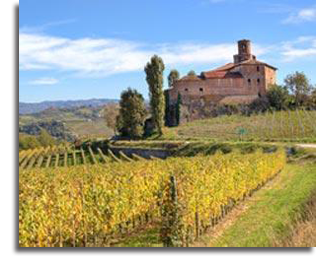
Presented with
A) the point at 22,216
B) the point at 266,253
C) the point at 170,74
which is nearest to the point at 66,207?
the point at 22,216

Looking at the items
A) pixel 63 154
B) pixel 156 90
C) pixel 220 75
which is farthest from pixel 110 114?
pixel 156 90

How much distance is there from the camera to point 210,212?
10.0 metres

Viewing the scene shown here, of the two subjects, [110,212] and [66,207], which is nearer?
[66,207]

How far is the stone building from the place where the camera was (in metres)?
52.9

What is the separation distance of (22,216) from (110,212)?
2373mm

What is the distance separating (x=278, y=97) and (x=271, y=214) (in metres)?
40.3

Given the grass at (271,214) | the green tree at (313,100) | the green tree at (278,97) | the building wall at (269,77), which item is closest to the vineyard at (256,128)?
the green tree at (278,97)

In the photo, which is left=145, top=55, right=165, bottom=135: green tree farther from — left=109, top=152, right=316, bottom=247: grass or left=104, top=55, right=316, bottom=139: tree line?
left=109, top=152, right=316, bottom=247: grass

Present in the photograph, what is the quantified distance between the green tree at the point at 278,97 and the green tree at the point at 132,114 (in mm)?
13993

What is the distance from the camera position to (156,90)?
134 feet

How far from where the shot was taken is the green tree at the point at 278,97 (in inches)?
1921

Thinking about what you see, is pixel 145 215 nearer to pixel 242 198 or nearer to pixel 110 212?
pixel 110 212

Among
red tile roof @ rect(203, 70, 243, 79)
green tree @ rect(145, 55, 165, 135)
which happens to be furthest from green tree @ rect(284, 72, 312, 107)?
green tree @ rect(145, 55, 165, 135)

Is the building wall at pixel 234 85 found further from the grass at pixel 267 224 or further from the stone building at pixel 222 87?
the grass at pixel 267 224
